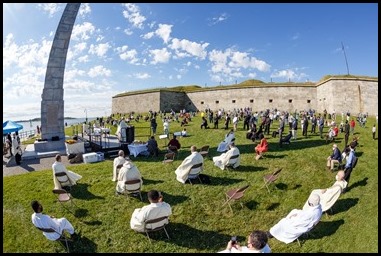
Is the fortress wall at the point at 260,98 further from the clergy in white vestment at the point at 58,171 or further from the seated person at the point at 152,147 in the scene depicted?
the clergy in white vestment at the point at 58,171

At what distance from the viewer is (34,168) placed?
15820 mm

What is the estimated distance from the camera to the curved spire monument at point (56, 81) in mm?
21234

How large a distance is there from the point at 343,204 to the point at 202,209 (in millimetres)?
4687

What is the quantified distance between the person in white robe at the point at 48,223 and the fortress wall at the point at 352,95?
39.0 m

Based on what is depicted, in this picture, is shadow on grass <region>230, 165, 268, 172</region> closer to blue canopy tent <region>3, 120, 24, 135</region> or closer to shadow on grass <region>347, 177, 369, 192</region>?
shadow on grass <region>347, 177, 369, 192</region>

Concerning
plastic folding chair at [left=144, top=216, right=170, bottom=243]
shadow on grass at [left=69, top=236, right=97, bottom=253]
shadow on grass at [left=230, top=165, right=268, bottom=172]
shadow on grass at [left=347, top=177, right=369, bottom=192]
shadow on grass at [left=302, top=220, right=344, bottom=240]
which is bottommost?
shadow on grass at [left=69, top=236, right=97, bottom=253]

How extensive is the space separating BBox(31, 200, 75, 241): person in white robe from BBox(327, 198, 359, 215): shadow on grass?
26.1ft

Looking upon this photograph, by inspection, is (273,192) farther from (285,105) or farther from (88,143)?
(285,105)

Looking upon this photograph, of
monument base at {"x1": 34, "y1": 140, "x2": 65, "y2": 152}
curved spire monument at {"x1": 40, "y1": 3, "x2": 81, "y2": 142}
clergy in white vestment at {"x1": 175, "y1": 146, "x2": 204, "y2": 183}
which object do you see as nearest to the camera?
clergy in white vestment at {"x1": 175, "y1": 146, "x2": 204, "y2": 183}

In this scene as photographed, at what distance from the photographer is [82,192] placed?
11.5 meters

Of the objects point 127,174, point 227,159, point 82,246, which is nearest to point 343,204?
point 227,159

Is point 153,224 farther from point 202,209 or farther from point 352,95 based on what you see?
point 352,95

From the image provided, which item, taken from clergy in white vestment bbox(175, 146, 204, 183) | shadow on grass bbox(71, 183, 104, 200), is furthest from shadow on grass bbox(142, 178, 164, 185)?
shadow on grass bbox(71, 183, 104, 200)

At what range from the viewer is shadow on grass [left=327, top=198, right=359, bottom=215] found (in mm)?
9555
